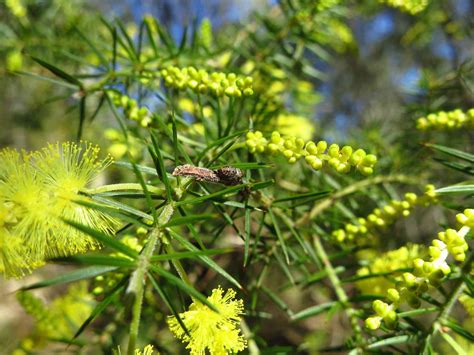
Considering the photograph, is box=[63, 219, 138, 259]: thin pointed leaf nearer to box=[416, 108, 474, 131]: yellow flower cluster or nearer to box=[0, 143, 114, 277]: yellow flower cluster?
box=[0, 143, 114, 277]: yellow flower cluster

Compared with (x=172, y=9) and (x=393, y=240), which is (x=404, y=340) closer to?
(x=393, y=240)

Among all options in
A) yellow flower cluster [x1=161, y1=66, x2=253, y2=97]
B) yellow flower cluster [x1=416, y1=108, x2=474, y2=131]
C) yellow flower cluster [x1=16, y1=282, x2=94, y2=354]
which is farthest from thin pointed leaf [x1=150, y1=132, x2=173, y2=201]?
yellow flower cluster [x1=416, y1=108, x2=474, y2=131]

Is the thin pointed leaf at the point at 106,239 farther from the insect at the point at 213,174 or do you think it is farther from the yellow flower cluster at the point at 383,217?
the yellow flower cluster at the point at 383,217

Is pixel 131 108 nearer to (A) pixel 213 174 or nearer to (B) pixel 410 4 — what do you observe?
(A) pixel 213 174

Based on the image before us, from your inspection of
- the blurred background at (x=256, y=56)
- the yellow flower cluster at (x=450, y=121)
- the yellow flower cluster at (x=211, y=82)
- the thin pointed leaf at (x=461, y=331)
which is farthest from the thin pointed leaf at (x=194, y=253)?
the yellow flower cluster at (x=450, y=121)

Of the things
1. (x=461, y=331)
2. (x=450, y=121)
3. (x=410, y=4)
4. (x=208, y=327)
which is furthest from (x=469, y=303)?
(x=410, y=4)

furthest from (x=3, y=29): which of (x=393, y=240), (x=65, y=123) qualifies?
(x=393, y=240)
